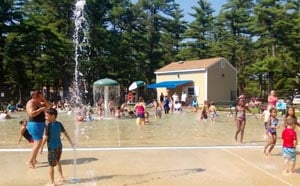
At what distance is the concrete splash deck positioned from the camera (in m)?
7.25

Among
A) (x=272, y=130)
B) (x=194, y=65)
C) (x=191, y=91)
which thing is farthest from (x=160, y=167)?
(x=194, y=65)

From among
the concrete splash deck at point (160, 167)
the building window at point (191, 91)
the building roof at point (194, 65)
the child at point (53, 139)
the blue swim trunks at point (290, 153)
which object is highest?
the building roof at point (194, 65)

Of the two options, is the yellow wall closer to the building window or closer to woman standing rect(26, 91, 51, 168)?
the building window

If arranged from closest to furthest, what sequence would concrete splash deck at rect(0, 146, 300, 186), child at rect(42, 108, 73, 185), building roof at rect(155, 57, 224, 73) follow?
child at rect(42, 108, 73, 185), concrete splash deck at rect(0, 146, 300, 186), building roof at rect(155, 57, 224, 73)

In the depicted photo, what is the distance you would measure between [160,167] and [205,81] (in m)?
35.5

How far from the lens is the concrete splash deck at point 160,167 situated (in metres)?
7.25

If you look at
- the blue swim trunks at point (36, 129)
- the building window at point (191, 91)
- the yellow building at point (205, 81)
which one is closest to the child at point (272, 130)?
the blue swim trunks at point (36, 129)

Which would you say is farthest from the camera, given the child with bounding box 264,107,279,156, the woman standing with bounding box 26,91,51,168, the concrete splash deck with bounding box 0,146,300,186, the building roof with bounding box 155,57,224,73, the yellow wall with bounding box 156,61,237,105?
the building roof with bounding box 155,57,224,73

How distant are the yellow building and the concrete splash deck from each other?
1285 inches

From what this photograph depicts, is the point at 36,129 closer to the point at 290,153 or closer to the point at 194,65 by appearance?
the point at 290,153

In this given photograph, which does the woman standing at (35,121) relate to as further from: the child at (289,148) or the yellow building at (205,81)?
the yellow building at (205,81)

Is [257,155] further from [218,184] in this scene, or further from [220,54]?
[220,54]

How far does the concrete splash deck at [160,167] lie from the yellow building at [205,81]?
32630 mm

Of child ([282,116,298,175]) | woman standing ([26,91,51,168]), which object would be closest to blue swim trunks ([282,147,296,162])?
child ([282,116,298,175])
